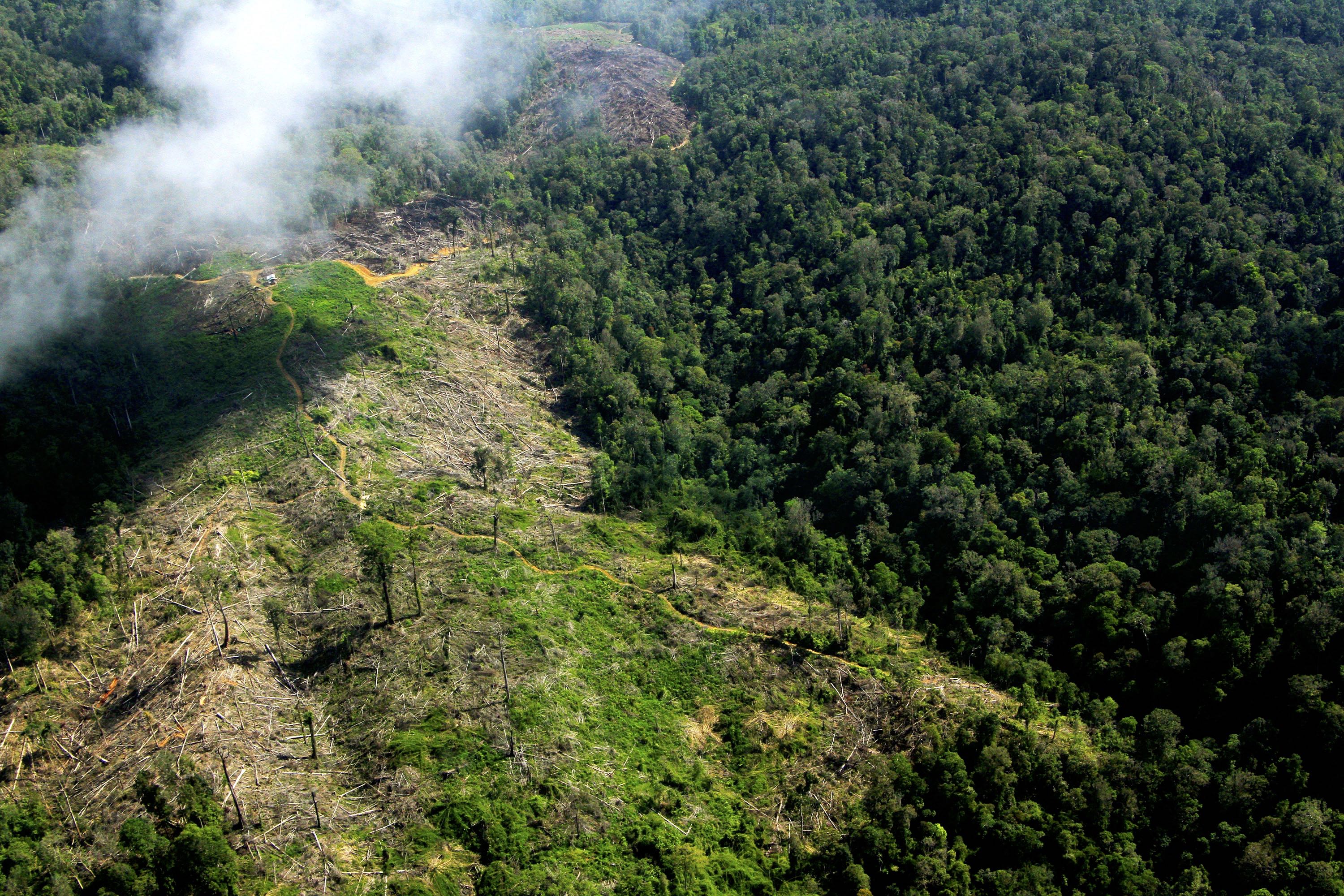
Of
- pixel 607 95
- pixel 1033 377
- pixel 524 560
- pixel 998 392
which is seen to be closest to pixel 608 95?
pixel 607 95

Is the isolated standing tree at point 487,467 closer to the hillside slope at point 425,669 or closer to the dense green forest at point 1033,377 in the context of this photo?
the hillside slope at point 425,669

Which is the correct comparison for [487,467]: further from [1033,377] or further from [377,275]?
[1033,377]

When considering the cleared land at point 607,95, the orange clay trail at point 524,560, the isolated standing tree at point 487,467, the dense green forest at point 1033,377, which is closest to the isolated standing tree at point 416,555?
the orange clay trail at point 524,560

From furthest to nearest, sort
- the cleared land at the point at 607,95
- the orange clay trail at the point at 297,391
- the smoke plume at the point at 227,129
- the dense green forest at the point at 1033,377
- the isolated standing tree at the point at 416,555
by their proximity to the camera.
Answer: the cleared land at the point at 607,95, the smoke plume at the point at 227,129, the orange clay trail at the point at 297,391, the isolated standing tree at the point at 416,555, the dense green forest at the point at 1033,377

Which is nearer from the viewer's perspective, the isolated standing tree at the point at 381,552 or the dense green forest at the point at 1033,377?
the dense green forest at the point at 1033,377

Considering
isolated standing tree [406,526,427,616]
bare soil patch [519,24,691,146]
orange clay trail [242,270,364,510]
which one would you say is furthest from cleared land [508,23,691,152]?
isolated standing tree [406,526,427,616]

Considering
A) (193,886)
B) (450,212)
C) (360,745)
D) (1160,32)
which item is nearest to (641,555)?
(360,745)
